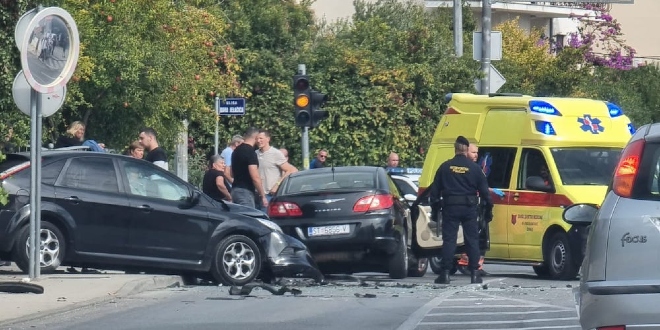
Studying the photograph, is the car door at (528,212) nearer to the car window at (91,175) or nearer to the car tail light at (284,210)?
the car tail light at (284,210)

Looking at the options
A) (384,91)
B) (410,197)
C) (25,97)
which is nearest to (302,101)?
(410,197)

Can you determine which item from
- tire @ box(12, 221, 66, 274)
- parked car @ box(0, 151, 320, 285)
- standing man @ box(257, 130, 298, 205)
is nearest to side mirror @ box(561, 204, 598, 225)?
parked car @ box(0, 151, 320, 285)

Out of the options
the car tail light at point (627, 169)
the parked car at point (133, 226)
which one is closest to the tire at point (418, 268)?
the parked car at point (133, 226)

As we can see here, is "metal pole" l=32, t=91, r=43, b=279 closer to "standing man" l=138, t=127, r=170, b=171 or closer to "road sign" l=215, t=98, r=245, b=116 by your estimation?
"standing man" l=138, t=127, r=170, b=171

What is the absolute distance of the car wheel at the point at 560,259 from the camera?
56.3 ft

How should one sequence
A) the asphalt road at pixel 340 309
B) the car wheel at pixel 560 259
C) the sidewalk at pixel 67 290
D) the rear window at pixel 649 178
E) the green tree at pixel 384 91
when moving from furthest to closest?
the green tree at pixel 384 91, the car wheel at pixel 560 259, the sidewalk at pixel 67 290, the asphalt road at pixel 340 309, the rear window at pixel 649 178

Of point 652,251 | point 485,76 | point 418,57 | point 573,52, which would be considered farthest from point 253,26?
point 652,251

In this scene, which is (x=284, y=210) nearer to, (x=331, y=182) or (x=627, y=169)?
(x=331, y=182)

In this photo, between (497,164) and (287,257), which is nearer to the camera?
(287,257)

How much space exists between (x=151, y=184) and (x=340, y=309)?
3.94 metres

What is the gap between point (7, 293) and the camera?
13.3 meters

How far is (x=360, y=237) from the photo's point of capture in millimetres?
16844

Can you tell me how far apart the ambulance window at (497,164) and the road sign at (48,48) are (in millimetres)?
6358

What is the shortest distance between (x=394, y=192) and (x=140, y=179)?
3.55 meters
